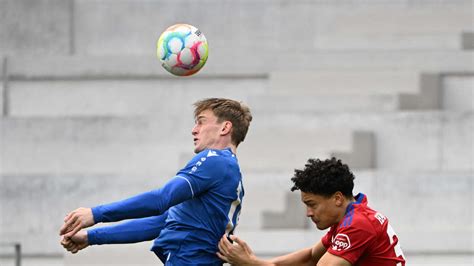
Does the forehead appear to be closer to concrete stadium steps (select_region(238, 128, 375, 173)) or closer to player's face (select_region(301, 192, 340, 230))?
player's face (select_region(301, 192, 340, 230))

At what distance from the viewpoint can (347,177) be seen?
21.9ft

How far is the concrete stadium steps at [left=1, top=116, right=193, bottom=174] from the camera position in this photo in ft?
44.9

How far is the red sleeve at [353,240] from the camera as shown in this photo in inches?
259

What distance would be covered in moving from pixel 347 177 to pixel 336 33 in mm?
8150

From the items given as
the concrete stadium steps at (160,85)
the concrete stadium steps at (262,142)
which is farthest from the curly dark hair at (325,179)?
the concrete stadium steps at (160,85)

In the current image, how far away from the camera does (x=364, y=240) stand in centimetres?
659

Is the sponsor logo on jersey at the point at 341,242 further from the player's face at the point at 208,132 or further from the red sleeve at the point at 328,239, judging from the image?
the player's face at the point at 208,132

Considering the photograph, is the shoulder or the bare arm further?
the bare arm

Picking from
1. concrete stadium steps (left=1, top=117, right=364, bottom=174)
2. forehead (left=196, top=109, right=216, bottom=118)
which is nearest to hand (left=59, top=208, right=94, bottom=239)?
forehead (left=196, top=109, right=216, bottom=118)

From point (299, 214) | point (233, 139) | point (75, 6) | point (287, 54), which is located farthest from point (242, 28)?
point (233, 139)

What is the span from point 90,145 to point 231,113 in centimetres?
679

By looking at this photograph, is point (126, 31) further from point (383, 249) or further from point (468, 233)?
point (383, 249)

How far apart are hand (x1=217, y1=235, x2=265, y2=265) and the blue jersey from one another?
0.12m

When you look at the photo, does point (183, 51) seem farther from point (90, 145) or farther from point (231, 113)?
point (90, 145)
